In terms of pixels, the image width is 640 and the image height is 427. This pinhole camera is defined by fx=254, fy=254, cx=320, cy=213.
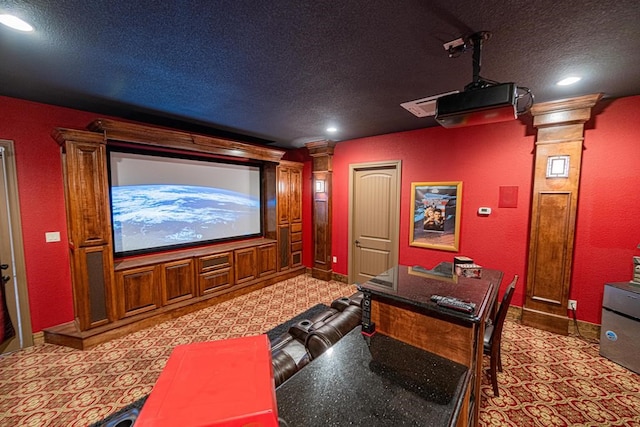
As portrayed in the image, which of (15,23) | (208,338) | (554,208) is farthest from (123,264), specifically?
(554,208)

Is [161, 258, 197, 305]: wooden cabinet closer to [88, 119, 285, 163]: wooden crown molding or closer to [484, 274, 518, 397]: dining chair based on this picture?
[88, 119, 285, 163]: wooden crown molding

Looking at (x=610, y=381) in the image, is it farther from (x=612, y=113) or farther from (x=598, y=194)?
(x=612, y=113)

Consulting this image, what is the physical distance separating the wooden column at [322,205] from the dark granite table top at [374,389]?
3560 mm

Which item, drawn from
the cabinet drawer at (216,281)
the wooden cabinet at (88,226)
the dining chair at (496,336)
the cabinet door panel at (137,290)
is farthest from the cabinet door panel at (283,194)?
the dining chair at (496,336)

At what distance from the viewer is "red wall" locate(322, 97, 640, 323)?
8.58 ft

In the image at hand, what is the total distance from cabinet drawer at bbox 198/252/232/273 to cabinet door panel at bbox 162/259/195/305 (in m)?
0.14

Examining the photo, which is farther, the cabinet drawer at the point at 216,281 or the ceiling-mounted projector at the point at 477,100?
the cabinet drawer at the point at 216,281

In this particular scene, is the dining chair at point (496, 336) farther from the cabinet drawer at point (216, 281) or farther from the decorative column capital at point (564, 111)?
the cabinet drawer at point (216, 281)

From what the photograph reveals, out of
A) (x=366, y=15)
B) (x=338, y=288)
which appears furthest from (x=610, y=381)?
(x=366, y=15)

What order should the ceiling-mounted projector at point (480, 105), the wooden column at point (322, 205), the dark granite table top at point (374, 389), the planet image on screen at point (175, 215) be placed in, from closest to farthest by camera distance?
the dark granite table top at point (374, 389)
the ceiling-mounted projector at point (480, 105)
the planet image on screen at point (175, 215)
the wooden column at point (322, 205)

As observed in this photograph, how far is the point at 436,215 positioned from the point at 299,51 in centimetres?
292

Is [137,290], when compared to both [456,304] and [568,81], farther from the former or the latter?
[568,81]

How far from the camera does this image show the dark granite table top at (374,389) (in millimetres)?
826

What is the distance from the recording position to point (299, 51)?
1770mm
